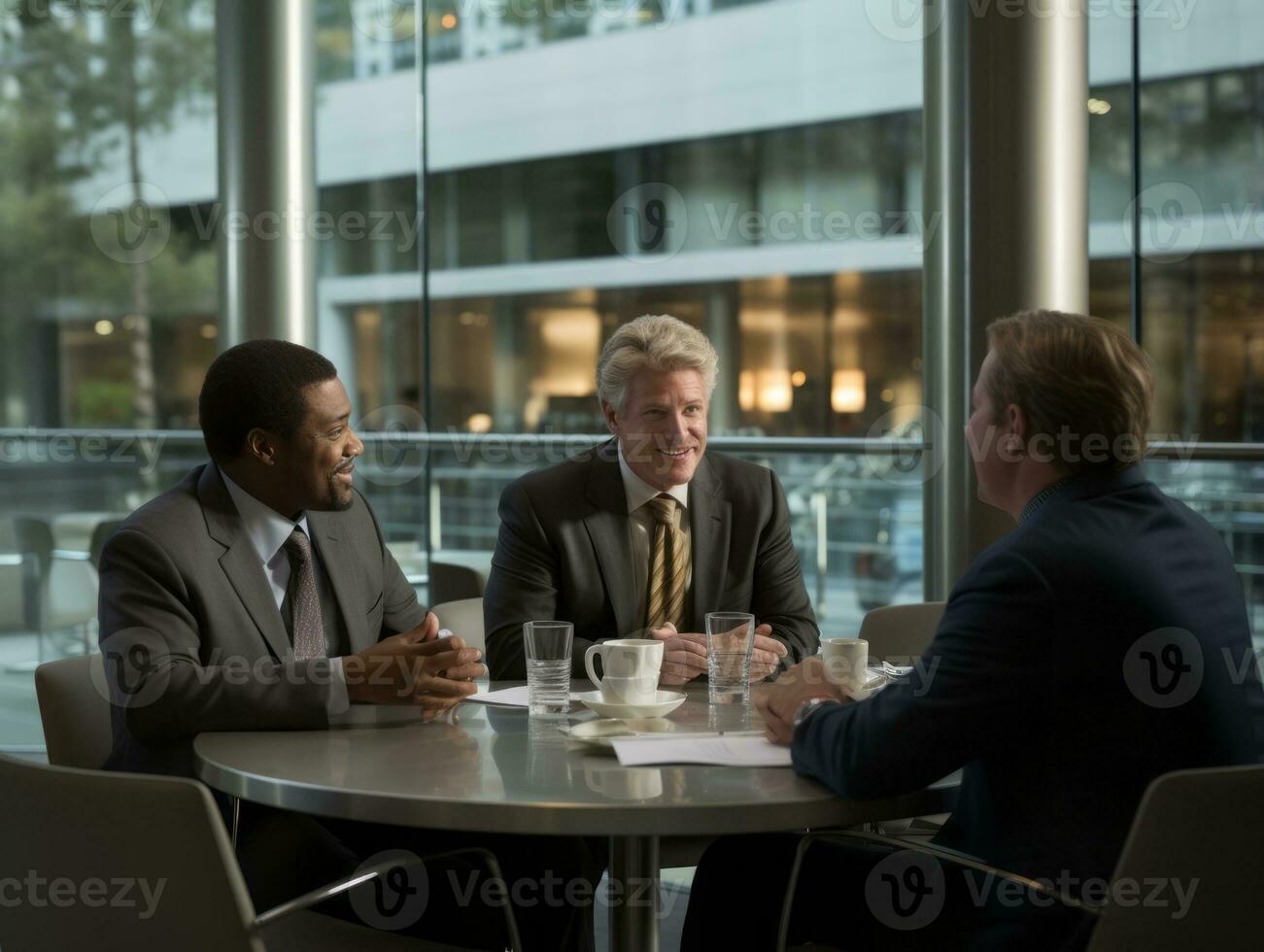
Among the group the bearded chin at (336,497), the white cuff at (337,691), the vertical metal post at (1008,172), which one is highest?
the vertical metal post at (1008,172)

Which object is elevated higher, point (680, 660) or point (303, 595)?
point (303, 595)

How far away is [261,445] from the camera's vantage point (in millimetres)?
2174

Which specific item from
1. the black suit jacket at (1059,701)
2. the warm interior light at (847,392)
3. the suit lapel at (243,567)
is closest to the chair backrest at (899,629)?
the black suit jacket at (1059,701)

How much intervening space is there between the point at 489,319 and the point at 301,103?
3.75 metres

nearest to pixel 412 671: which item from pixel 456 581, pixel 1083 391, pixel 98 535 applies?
pixel 1083 391

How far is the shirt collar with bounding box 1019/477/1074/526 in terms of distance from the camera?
1.70m

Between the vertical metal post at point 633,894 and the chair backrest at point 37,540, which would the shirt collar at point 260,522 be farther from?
the chair backrest at point 37,540

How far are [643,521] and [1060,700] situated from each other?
1235 millimetres

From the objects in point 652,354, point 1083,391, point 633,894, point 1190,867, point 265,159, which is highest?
point 265,159

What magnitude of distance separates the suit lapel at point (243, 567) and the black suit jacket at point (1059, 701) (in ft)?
3.12

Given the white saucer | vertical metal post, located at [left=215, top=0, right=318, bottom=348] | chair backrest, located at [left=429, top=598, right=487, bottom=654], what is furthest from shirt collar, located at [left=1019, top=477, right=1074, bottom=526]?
vertical metal post, located at [left=215, top=0, right=318, bottom=348]

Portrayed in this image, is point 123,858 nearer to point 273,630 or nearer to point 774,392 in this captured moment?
point 273,630

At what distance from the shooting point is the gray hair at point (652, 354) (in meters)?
2.66

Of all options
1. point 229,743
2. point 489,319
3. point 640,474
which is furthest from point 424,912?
point 489,319
